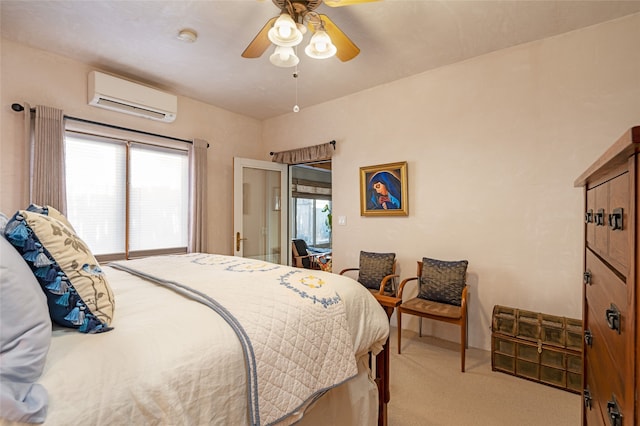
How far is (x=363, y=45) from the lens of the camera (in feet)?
8.70

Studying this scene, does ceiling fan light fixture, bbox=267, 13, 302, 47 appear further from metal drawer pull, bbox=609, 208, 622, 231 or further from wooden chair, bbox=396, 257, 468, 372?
wooden chair, bbox=396, 257, 468, 372

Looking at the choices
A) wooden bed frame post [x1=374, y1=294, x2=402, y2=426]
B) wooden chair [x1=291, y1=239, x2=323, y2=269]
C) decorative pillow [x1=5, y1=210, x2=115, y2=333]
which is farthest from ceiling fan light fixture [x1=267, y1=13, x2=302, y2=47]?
wooden chair [x1=291, y1=239, x2=323, y2=269]

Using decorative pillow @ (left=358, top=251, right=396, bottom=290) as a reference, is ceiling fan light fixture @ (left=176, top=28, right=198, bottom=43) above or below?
above

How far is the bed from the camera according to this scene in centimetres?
72

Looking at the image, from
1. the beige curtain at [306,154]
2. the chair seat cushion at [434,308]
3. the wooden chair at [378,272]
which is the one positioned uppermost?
the beige curtain at [306,154]

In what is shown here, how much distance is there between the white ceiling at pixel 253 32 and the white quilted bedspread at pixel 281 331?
1.88m

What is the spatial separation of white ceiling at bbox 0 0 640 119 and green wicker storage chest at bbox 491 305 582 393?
2253 millimetres

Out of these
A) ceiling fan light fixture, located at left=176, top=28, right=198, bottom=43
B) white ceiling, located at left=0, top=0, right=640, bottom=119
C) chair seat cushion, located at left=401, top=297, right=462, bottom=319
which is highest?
white ceiling, located at left=0, top=0, right=640, bottom=119

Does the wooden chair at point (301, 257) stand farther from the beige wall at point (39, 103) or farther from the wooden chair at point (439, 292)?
the wooden chair at point (439, 292)

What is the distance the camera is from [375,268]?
3.30 meters

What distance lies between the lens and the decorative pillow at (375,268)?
3258 millimetres

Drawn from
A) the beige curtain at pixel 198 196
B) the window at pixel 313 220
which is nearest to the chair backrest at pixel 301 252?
the window at pixel 313 220

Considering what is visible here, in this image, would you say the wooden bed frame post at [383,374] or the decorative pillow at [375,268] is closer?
the wooden bed frame post at [383,374]

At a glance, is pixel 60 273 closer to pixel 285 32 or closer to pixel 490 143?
pixel 285 32
